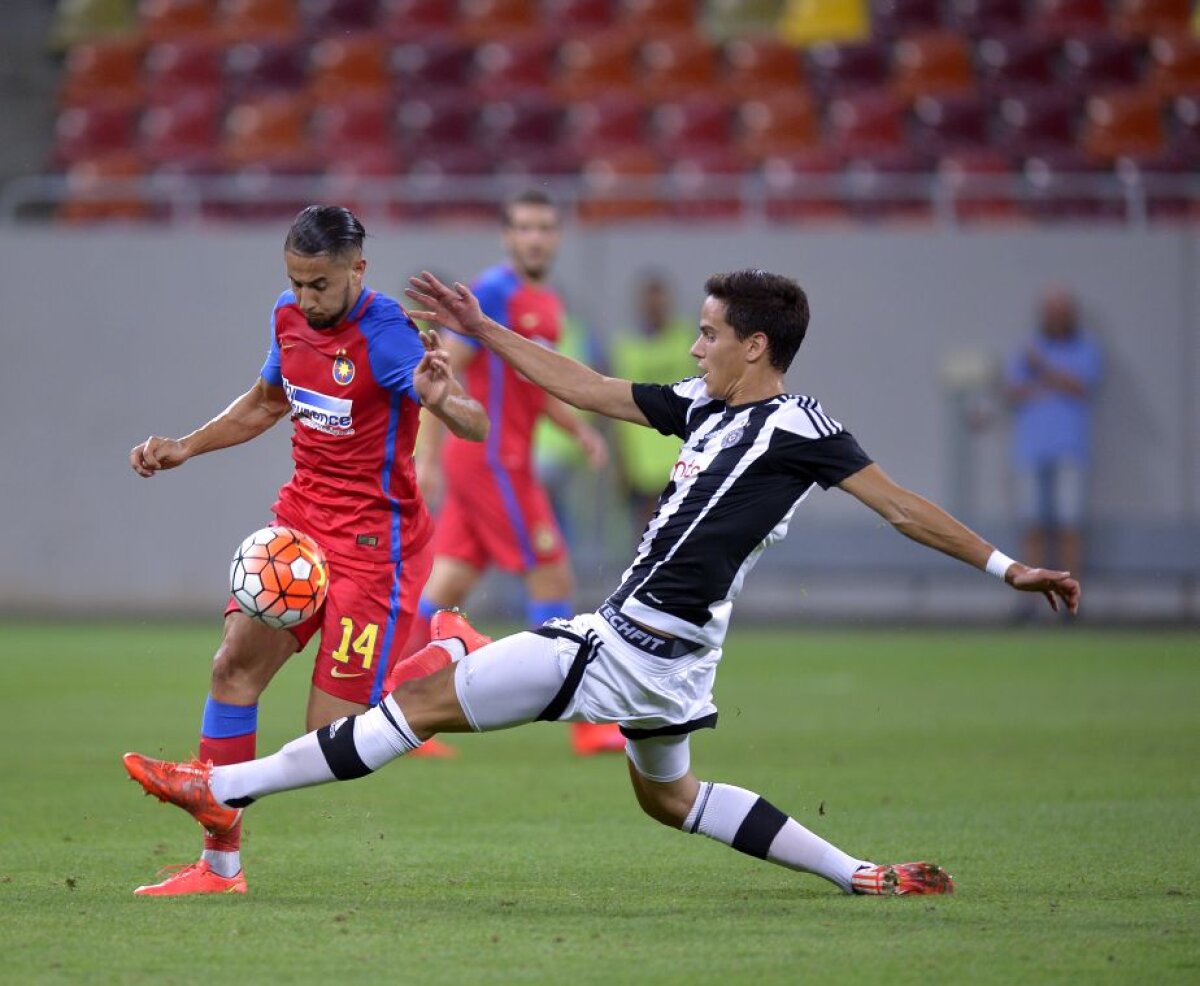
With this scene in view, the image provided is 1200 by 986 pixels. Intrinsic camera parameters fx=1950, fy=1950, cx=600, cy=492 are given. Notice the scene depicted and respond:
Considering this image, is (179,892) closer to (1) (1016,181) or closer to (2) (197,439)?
(2) (197,439)

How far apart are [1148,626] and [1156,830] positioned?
10.1 m

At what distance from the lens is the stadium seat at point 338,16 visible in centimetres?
2097

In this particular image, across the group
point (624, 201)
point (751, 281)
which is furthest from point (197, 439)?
point (624, 201)

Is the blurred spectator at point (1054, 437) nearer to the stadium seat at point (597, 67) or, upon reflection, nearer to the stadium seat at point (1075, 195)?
the stadium seat at point (1075, 195)

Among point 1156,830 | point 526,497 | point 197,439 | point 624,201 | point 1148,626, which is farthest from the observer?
point 624,201

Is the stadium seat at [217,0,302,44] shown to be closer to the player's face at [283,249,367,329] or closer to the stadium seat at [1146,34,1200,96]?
the stadium seat at [1146,34,1200,96]

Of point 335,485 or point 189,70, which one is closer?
point 335,485

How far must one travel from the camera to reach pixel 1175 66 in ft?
61.5

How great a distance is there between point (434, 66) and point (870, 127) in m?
4.60

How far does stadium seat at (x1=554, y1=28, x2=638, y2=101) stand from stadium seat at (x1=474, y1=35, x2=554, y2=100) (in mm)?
220

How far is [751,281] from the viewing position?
6.04 meters

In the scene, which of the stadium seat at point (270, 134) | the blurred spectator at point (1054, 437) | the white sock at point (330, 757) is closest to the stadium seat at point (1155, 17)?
the blurred spectator at point (1054, 437)

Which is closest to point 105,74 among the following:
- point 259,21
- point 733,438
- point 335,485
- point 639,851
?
point 259,21

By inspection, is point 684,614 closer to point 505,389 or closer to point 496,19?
point 505,389
